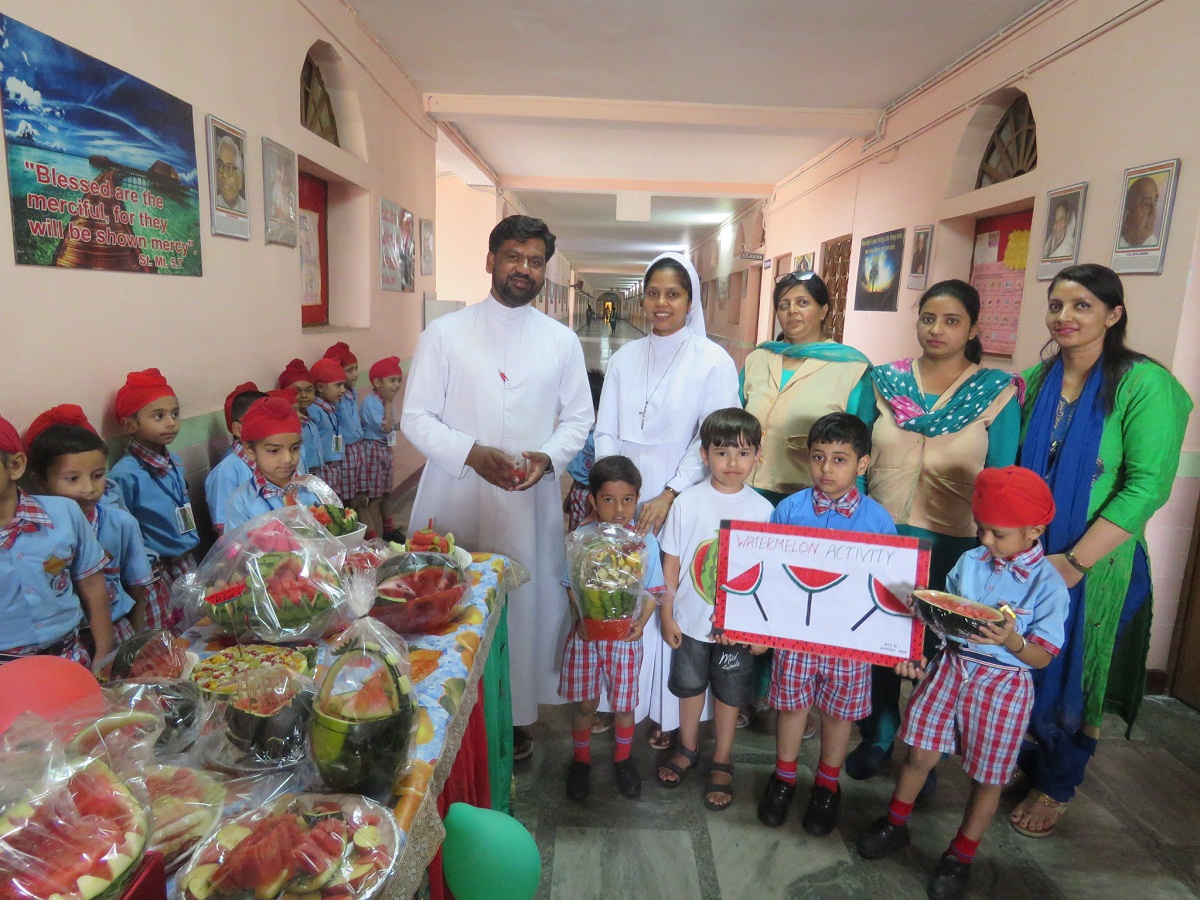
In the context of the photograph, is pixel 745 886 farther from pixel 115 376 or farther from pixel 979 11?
pixel 979 11

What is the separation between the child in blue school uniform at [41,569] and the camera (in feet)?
5.98

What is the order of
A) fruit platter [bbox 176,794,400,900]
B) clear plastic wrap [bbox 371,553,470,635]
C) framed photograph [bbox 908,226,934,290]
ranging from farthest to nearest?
framed photograph [bbox 908,226,934,290]
clear plastic wrap [bbox 371,553,470,635]
fruit platter [bbox 176,794,400,900]

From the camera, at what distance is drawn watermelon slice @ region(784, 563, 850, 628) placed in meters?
2.09

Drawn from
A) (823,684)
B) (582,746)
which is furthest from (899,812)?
(582,746)

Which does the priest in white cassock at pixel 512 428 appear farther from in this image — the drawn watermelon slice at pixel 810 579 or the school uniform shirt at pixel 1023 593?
the school uniform shirt at pixel 1023 593

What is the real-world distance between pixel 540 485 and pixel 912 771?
1.60 m

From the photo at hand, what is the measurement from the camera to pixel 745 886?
2145 millimetres

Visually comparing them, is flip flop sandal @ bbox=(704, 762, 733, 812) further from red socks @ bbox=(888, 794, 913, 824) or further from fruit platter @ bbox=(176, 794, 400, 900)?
fruit platter @ bbox=(176, 794, 400, 900)

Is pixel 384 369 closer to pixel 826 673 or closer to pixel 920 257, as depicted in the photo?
pixel 826 673

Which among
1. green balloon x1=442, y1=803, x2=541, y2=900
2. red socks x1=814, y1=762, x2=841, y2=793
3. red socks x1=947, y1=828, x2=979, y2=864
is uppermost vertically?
green balloon x1=442, y1=803, x2=541, y2=900

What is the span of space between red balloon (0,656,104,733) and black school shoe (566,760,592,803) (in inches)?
72.4

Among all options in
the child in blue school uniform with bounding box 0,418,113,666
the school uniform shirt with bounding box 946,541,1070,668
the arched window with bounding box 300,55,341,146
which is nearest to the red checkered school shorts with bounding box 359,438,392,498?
the arched window with bounding box 300,55,341,146

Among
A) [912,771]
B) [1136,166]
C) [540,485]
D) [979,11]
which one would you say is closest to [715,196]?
[979,11]

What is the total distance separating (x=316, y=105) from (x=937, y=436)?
4.44 meters
